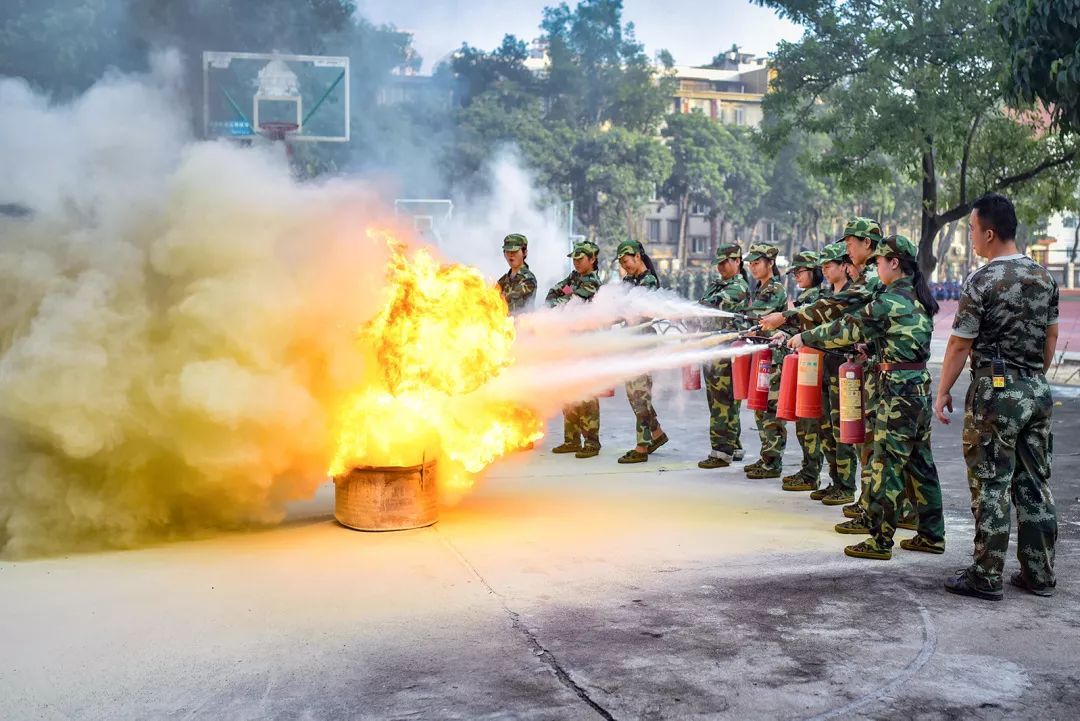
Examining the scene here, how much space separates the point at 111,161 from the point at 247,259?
46.6 inches

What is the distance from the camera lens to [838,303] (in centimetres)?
708

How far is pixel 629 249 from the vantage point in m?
9.80

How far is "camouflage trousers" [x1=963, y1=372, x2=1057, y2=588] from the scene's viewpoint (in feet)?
17.7

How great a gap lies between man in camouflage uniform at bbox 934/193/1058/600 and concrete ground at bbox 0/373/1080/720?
0.26m

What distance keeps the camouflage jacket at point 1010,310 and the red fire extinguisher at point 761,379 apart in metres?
3.23

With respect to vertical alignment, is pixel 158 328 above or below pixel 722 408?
above

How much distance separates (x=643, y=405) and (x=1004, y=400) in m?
4.67

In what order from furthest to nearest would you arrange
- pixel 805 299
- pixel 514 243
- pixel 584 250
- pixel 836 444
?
1. pixel 514 243
2. pixel 584 250
3. pixel 805 299
4. pixel 836 444

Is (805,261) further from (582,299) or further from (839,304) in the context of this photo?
(582,299)

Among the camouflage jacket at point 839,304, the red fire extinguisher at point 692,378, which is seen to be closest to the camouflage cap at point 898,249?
the camouflage jacket at point 839,304

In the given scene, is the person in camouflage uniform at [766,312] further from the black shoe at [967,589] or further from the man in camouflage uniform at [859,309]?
the black shoe at [967,589]

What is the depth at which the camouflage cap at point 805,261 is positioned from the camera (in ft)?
27.6

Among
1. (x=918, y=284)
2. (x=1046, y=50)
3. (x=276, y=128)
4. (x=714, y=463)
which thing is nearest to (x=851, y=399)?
(x=918, y=284)

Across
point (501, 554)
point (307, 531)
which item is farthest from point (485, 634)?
point (307, 531)
